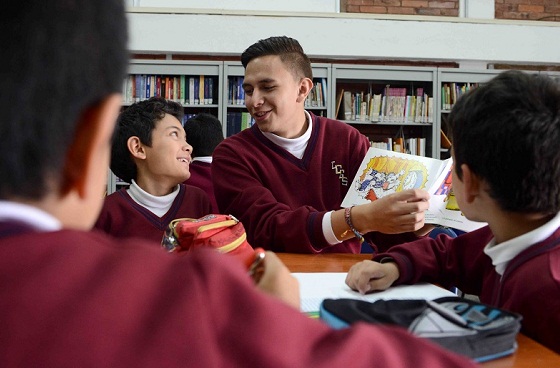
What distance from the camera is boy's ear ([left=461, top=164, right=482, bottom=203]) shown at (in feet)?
3.26

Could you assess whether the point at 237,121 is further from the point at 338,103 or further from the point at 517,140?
the point at 517,140

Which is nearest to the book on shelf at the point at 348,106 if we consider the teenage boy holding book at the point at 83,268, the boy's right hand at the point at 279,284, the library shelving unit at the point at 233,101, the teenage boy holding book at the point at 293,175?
the library shelving unit at the point at 233,101

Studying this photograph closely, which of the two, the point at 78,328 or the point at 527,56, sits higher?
the point at 527,56

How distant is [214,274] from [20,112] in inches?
6.9

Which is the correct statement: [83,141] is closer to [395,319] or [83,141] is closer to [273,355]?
[273,355]

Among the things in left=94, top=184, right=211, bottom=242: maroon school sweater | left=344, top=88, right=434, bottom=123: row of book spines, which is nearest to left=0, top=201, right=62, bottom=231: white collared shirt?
left=94, top=184, right=211, bottom=242: maroon school sweater

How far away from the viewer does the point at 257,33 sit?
565 centimetres

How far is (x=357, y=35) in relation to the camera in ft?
18.9

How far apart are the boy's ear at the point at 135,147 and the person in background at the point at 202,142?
58cm

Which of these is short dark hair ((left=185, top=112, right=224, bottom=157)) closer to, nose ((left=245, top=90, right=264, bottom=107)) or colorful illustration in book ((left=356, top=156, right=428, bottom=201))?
nose ((left=245, top=90, right=264, bottom=107))

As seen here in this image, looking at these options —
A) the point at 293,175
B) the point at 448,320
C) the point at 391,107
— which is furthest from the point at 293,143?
the point at 391,107

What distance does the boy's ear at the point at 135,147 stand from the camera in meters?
2.10

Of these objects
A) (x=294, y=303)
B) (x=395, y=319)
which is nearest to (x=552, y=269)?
(x=395, y=319)

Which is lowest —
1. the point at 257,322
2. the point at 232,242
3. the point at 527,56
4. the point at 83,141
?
the point at 232,242
